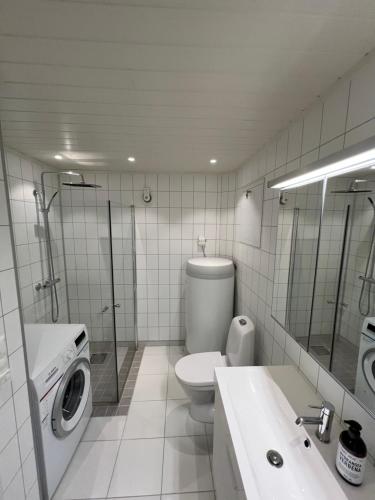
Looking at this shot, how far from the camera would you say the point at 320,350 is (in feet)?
3.35

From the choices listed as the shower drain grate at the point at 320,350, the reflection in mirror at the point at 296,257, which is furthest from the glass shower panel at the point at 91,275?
the shower drain grate at the point at 320,350

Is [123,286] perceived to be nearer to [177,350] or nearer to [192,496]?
[177,350]

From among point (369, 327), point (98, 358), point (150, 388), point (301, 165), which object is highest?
point (301, 165)

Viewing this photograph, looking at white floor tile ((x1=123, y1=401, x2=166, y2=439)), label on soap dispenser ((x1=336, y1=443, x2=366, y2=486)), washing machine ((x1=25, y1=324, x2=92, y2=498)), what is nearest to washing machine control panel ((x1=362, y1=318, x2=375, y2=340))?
label on soap dispenser ((x1=336, y1=443, x2=366, y2=486))

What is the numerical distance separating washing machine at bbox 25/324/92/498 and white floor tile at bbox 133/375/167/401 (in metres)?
0.49

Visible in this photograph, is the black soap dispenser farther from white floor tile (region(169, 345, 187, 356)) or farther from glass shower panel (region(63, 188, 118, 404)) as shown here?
white floor tile (region(169, 345, 187, 356))

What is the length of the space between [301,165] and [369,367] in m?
0.94

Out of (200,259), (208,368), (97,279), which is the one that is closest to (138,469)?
(208,368)

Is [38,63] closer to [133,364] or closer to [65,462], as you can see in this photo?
[65,462]

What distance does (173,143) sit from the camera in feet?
5.17

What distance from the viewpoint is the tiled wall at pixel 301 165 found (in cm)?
78

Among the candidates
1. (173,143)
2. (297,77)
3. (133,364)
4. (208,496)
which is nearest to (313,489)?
(208,496)

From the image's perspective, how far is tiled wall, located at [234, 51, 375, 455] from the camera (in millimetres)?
782

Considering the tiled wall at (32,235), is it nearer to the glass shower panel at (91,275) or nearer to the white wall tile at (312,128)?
the glass shower panel at (91,275)
